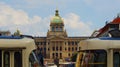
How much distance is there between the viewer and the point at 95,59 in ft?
35.9

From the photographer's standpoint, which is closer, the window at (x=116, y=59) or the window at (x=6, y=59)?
the window at (x=6, y=59)

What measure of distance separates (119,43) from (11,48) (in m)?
2.23

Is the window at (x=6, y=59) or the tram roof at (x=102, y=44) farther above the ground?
the tram roof at (x=102, y=44)

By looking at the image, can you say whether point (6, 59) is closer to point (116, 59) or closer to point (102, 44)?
point (102, 44)

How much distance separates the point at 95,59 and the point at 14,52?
1.66 meters

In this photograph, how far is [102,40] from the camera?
1116 cm

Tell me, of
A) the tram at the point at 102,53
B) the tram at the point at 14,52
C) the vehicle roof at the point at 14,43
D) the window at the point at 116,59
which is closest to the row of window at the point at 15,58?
the tram at the point at 14,52

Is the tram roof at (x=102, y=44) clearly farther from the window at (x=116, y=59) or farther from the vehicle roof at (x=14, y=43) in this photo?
the vehicle roof at (x=14, y=43)

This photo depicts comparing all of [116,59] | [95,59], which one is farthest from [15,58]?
[116,59]

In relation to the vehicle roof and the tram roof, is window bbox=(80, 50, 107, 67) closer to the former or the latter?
the tram roof

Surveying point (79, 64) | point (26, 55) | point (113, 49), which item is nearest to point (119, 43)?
point (113, 49)

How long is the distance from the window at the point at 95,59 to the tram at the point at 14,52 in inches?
47.1

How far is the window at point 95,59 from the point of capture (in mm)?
10867

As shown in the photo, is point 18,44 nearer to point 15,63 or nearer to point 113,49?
point 15,63
